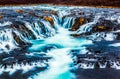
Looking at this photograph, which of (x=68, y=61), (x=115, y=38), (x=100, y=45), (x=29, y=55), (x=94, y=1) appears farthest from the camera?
(x=94, y=1)

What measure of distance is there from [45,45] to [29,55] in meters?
1.64

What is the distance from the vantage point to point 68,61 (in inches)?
427

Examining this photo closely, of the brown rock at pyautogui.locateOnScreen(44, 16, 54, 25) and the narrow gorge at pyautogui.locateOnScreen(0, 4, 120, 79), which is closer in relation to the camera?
the narrow gorge at pyautogui.locateOnScreen(0, 4, 120, 79)

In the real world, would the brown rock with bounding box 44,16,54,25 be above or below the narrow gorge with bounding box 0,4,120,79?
above

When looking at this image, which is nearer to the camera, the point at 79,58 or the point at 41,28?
the point at 79,58

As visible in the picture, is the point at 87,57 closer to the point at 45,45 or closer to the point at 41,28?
the point at 45,45

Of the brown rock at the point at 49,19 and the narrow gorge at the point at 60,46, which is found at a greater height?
the brown rock at the point at 49,19

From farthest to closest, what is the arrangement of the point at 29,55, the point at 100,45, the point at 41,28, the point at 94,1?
the point at 94,1 < the point at 41,28 < the point at 100,45 < the point at 29,55

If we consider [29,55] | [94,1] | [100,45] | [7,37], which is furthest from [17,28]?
[94,1]

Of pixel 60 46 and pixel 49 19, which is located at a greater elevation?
pixel 49 19

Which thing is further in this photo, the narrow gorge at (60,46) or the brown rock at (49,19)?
the brown rock at (49,19)

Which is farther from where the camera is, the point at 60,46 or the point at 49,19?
the point at 49,19

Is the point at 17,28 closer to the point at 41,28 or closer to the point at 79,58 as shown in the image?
the point at 41,28

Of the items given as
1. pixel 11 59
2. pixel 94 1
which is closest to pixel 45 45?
pixel 11 59
